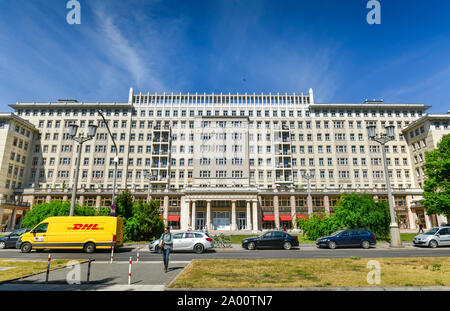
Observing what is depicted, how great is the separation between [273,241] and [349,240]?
620cm

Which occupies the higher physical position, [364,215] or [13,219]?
[364,215]

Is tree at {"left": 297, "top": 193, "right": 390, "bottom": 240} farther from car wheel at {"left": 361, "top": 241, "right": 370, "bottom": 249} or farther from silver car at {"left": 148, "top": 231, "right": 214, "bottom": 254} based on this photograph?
silver car at {"left": 148, "top": 231, "right": 214, "bottom": 254}

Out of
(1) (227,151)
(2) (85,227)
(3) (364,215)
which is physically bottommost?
(2) (85,227)

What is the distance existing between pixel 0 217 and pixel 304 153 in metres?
66.0

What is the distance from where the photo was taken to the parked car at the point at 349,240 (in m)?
20.8

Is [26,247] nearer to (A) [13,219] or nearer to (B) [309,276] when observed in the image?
(B) [309,276]

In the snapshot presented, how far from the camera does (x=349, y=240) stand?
828 inches

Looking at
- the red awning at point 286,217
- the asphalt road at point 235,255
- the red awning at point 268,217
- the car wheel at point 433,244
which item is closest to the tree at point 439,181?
the car wheel at point 433,244

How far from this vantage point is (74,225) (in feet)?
60.4

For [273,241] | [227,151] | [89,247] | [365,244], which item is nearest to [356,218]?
[365,244]

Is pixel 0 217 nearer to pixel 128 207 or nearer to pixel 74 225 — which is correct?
pixel 128 207
